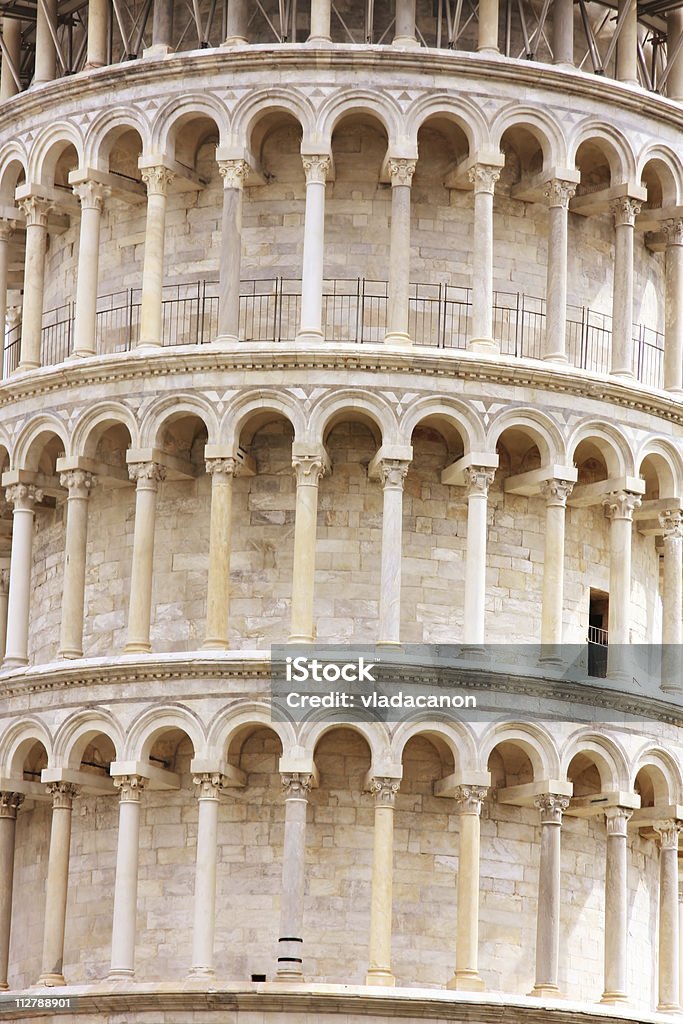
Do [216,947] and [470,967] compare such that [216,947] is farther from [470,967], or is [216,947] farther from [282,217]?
[282,217]

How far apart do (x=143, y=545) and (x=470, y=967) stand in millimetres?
6856

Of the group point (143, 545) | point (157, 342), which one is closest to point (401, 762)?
point (143, 545)

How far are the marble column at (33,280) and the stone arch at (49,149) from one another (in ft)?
1.13

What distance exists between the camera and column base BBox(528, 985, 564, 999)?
31.8 meters

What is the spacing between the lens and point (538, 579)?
1355 inches

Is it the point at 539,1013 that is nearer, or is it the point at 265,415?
the point at 539,1013

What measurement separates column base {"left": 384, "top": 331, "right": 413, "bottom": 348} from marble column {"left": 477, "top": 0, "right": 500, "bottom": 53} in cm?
437

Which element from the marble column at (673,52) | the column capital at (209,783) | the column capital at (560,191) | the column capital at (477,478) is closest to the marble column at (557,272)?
the column capital at (560,191)

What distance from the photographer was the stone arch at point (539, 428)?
33.4 metres

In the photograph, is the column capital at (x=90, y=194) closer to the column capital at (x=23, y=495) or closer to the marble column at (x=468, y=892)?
the column capital at (x=23, y=495)

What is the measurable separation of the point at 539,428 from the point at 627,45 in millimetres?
6292

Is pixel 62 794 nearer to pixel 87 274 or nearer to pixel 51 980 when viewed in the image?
pixel 51 980

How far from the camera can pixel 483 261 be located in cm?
3378

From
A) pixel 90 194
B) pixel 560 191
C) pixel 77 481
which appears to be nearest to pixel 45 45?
pixel 90 194
